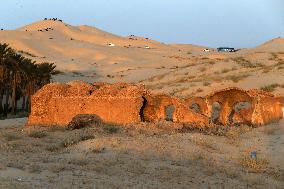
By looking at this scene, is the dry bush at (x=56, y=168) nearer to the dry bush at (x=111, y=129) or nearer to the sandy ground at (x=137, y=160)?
the sandy ground at (x=137, y=160)

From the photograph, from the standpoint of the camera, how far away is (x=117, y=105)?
20.7 metres

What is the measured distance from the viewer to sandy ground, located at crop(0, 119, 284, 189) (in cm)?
1062

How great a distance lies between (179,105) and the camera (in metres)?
22.4

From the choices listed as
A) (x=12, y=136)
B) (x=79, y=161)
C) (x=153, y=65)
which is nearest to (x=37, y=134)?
(x=12, y=136)

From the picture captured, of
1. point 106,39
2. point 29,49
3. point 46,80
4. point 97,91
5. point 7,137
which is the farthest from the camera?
point 106,39

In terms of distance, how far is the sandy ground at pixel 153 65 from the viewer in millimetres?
43031

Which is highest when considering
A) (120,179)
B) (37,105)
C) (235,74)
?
(235,74)

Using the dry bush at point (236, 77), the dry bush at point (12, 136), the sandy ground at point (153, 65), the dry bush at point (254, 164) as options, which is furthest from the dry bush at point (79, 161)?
the dry bush at point (236, 77)

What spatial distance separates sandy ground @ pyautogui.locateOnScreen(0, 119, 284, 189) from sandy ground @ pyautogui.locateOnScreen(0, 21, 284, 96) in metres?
21.9

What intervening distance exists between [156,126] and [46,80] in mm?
20319

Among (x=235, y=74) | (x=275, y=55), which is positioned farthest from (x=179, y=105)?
(x=275, y=55)

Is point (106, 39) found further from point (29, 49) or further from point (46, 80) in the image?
point (46, 80)

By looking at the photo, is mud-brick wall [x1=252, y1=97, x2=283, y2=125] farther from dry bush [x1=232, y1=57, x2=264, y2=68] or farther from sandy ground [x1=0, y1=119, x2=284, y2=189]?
dry bush [x1=232, y1=57, x2=264, y2=68]

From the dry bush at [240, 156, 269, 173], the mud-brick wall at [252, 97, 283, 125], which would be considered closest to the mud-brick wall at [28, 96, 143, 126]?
the mud-brick wall at [252, 97, 283, 125]
